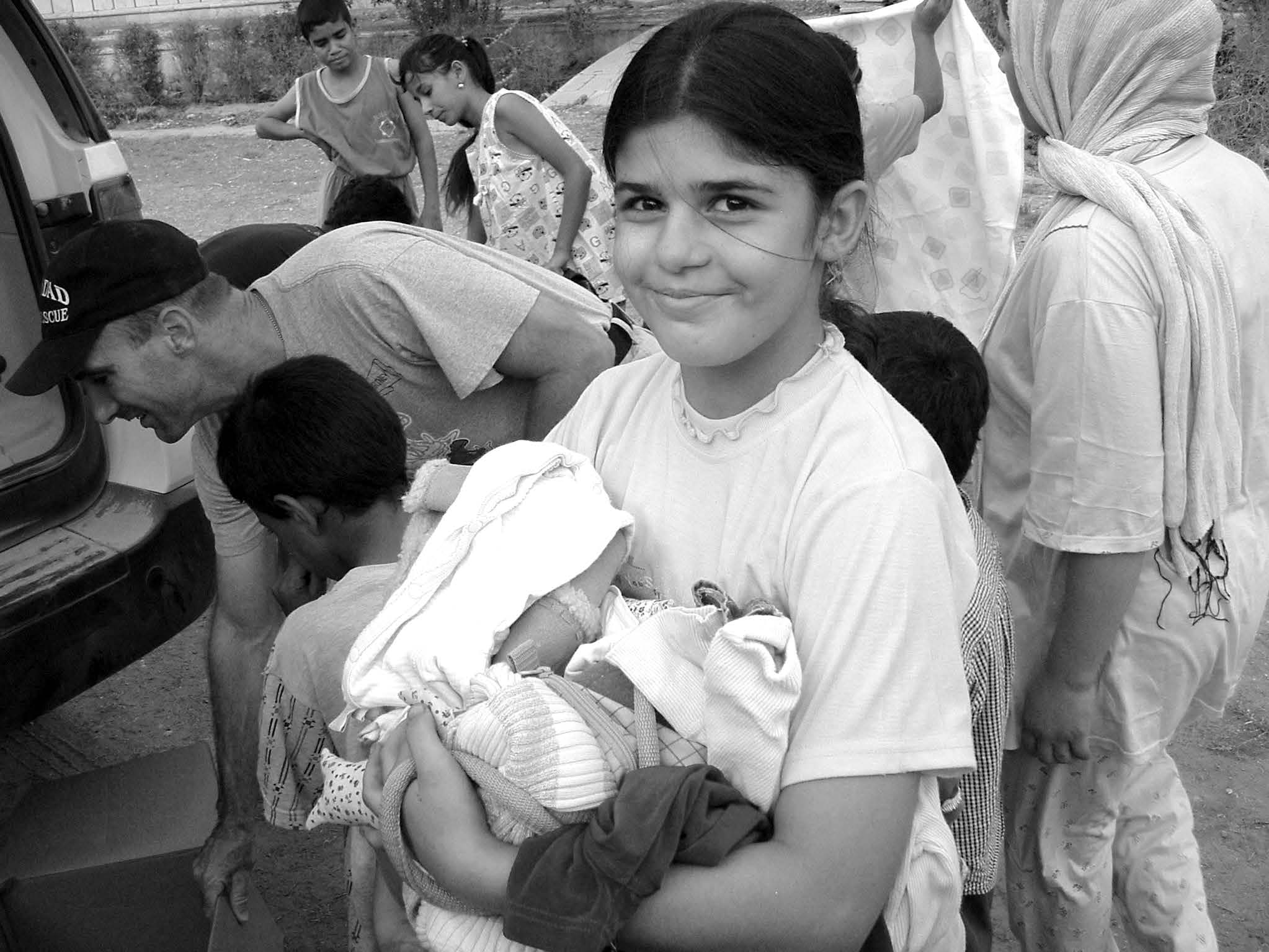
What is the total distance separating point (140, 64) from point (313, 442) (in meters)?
15.8

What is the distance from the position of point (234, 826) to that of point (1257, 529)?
79.8 inches

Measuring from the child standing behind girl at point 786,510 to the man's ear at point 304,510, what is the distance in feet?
2.92

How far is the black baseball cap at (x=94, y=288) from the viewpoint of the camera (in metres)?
2.43

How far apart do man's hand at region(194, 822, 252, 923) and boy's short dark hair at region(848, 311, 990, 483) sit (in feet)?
5.17

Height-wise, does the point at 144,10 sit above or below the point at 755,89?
below

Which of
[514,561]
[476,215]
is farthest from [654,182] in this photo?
[476,215]

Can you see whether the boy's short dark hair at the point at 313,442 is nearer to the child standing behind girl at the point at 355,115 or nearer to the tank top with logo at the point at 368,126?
the child standing behind girl at the point at 355,115

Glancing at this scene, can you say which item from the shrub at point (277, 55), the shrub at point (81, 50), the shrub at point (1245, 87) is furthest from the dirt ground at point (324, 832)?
the shrub at point (81, 50)

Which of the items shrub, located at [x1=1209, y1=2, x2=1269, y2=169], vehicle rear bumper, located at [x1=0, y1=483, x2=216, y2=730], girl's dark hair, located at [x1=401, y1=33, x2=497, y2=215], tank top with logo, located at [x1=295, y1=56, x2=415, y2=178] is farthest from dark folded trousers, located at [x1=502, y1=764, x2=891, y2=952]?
shrub, located at [x1=1209, y1=2, x2=1269, y2=169]

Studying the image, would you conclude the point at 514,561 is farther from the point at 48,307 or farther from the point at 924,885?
the point at 48,307

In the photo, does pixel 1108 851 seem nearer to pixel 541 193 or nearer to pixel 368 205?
pixel 541 193

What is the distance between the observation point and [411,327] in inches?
102

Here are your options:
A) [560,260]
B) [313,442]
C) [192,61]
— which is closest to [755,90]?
[313,442]

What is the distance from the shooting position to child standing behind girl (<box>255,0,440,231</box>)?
618 centimetres
